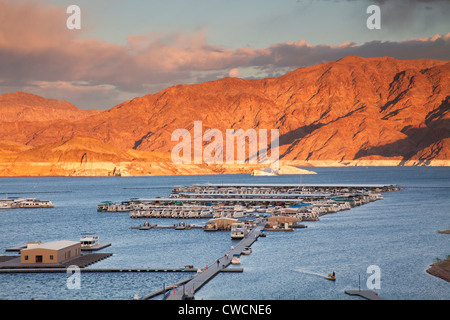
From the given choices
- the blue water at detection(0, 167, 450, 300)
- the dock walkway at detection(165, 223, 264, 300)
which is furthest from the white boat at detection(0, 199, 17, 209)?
the dock walkway at detection(165, 223, 264, 300)

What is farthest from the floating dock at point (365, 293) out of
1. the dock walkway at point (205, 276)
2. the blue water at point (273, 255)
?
the dock walkway at point (205, 276)

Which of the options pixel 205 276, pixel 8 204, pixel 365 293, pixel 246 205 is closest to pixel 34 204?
pixel 8 204

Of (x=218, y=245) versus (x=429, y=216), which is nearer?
(x=218, y=245)

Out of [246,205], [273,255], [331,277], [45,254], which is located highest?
[45,254]

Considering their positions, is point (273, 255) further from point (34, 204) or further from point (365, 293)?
point (34, 204)

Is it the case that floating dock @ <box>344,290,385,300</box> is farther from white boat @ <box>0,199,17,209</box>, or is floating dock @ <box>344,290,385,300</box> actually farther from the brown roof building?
white boat @ <box>0,199,17,209</box>

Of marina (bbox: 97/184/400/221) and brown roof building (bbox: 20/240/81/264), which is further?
marina (bbox: 97/184/400/221)
